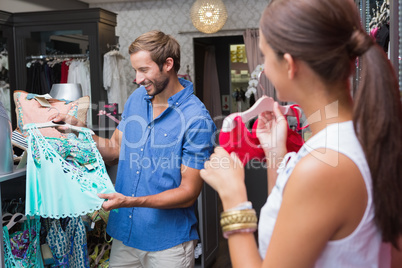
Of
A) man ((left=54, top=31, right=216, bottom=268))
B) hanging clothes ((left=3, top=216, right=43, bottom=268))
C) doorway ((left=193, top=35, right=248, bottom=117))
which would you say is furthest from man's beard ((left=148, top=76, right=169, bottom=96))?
doorway ((left=193, top=35, right=248, bottom=117))

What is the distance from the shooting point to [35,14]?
6.42m

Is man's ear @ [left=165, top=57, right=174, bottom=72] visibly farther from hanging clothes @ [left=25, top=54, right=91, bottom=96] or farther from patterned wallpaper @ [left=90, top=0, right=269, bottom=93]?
patterned wallpaper @ [left=90, top=0, right=269, bottom=93]

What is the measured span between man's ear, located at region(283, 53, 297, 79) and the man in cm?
114

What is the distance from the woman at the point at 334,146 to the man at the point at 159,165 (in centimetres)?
110

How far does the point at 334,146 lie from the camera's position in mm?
811

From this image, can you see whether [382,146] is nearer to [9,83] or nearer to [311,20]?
[311,20]

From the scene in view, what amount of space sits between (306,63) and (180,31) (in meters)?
7.48

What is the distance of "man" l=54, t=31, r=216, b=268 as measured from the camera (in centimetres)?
197

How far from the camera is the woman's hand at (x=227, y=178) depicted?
3.09ft

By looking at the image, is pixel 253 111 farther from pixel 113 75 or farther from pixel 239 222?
pixel 113 75

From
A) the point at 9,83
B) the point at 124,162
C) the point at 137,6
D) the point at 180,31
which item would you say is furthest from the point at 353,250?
the point at 137,6

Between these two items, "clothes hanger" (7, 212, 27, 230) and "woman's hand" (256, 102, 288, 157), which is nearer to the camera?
"woman's hand" (256, 102, 288, 157)

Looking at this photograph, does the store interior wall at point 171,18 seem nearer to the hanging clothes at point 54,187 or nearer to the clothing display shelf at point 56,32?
the clothing display shelf at point 56,32

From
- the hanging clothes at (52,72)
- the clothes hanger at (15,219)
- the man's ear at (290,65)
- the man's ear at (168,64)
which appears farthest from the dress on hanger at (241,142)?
the hanging clothes at (52,72)
